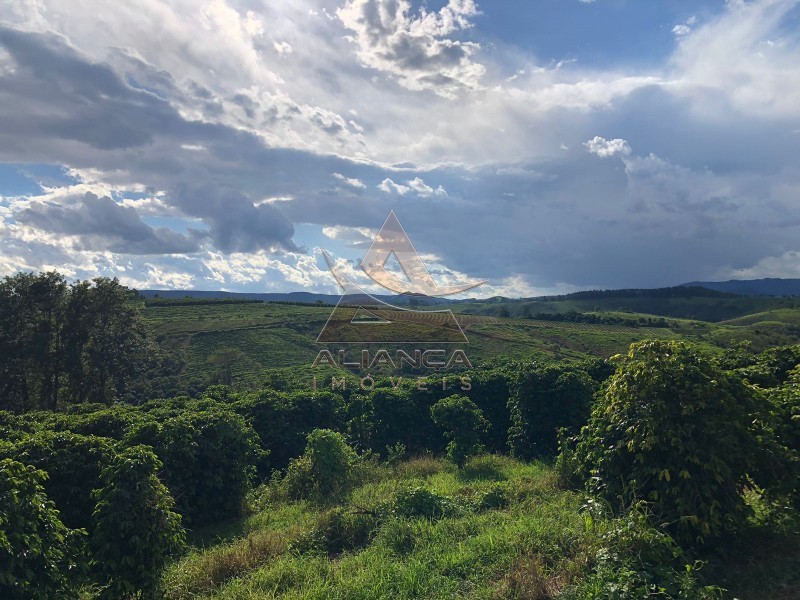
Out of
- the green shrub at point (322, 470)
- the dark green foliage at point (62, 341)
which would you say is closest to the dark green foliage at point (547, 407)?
the green shrub at point (322, 470)

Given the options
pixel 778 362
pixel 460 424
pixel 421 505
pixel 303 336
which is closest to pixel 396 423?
pixel 460 424

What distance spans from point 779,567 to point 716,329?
91.9 m

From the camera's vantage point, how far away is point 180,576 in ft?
25.4

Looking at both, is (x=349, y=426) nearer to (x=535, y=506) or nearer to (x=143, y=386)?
(x=535, y=506)

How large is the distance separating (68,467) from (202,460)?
377 cm

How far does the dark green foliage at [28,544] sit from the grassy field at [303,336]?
3482cm

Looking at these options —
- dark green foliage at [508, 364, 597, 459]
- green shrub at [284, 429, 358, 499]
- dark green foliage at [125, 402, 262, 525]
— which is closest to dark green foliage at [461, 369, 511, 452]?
dark green foliage at [508, 364, 597, 459]

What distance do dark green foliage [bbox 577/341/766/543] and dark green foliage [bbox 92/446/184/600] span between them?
6584 mm

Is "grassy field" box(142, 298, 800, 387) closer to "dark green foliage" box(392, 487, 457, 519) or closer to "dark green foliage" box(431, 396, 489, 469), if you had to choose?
"dark green foliage" box(431, 396, 489, 469)

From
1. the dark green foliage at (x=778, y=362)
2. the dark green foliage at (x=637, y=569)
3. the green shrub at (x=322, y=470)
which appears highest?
the dark green foliage at (x=778, y=362)

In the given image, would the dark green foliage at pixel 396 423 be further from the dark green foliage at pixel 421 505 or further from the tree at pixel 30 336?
the tree at pixel 30 336

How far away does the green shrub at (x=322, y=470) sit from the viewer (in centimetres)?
1357

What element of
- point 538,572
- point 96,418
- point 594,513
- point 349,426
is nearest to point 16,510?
point 538,572

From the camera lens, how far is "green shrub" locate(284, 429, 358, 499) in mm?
13567
